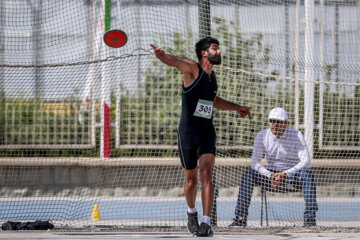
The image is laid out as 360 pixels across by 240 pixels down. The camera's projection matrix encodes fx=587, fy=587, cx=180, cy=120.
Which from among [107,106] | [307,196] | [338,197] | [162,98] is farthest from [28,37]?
[338,197]

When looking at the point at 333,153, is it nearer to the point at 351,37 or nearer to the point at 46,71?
the point at 351,37

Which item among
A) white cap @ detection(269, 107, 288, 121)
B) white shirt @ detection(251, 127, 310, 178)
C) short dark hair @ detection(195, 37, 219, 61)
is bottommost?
white shirt @ detection(251, 127, 310, 178)

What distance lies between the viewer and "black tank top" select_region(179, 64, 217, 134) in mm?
5473

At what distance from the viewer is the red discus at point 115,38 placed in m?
5.78

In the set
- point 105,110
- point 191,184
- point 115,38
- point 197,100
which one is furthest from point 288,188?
point 105,110

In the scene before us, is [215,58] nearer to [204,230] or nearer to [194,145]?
[194,145]

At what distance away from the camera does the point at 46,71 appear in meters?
8.34

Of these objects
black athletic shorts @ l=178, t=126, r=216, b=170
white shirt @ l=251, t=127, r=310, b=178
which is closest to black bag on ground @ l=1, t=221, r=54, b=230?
black athletic shorts @ l=178, t=126, r=216, b=170

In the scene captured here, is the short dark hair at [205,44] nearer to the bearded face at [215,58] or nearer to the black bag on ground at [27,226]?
the bearded face at [215,58]

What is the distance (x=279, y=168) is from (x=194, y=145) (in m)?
1.79

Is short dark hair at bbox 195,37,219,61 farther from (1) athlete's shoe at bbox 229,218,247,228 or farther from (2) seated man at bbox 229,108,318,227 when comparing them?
(1) athlete's shoe at bbox 229,218,247,228

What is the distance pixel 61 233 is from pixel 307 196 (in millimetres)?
2697

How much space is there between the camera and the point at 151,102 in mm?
9648

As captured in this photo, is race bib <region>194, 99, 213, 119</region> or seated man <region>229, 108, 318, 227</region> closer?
race bib <region>194, 99, 213, 119</region>
